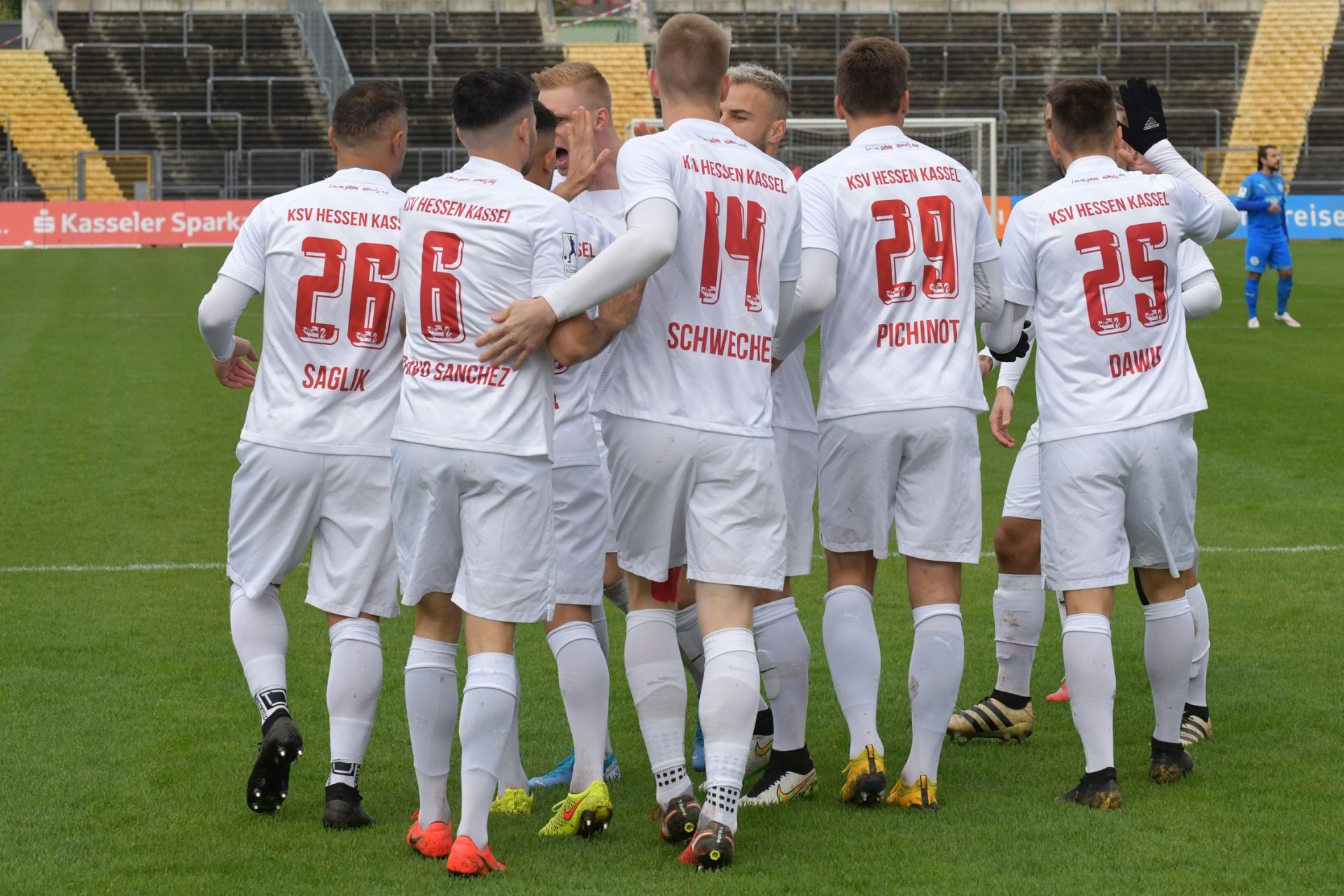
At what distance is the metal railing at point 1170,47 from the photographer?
134 ft

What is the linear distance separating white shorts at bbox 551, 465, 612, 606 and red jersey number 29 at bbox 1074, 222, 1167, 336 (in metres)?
1.58

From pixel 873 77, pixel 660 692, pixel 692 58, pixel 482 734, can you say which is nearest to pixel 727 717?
pixel 660 692

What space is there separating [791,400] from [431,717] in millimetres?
1559

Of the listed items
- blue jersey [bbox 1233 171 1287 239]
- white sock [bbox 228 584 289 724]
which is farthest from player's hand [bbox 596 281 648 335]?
blue jersey [bbox 1233 171 1287 239]

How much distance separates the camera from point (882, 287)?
4699 millimetres

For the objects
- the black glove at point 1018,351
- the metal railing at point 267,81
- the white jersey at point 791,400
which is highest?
the metal railing at point 267,81

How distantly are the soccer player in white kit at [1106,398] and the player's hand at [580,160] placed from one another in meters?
1.33

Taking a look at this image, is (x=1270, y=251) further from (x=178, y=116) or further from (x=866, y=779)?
(x=178, y=116)

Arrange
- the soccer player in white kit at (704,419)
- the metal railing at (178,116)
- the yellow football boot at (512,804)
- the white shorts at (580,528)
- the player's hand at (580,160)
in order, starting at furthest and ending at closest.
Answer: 1. the metal railing at (178,116)
2. the yellow football boot at (512,804)
3. the white shorts at (580,528)
4. the player's hand at (580,160)
5. the soccer player in white kit at (704,419)

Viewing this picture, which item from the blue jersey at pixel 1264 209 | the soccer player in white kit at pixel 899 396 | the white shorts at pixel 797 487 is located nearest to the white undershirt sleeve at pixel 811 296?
the soccer player in white kit at pixel 899 396

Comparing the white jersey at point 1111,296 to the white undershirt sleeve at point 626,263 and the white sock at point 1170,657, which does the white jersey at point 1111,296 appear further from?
the white undershirt sleeve at point 626,263

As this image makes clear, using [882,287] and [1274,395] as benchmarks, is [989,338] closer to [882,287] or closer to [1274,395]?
[882,287]

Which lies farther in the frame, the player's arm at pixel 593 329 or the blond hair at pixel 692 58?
the blond hair at pixel 692 58

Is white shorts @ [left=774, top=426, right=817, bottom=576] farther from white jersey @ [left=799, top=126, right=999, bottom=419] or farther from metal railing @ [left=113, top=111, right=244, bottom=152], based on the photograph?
metal railing @ [left=113, top=111, right=244, bottom=152]
